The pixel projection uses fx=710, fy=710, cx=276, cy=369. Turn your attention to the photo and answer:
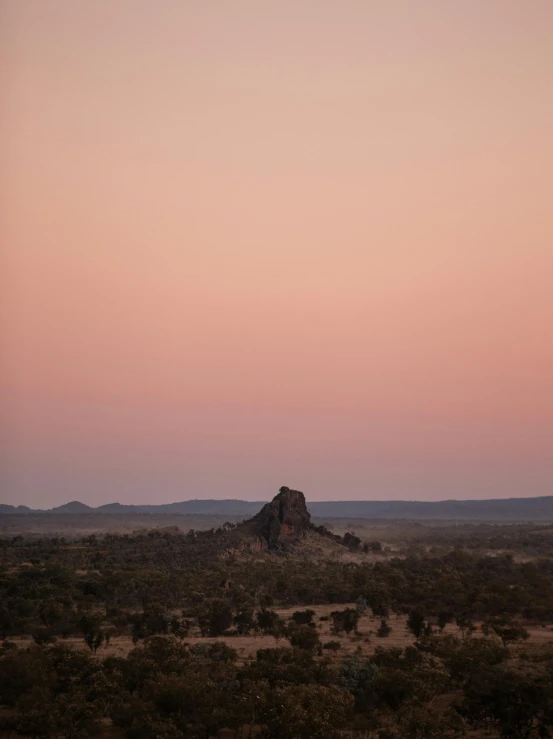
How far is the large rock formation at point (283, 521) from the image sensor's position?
151125 mm

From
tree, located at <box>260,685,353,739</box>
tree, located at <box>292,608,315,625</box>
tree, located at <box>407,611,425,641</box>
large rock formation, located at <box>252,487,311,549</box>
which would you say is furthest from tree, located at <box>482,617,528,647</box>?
large rock formation, located at <box>252,487,311,549</box>

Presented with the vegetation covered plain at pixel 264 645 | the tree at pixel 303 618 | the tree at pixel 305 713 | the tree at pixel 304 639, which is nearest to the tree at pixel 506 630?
the vegetation covered plain at pixel 264 645

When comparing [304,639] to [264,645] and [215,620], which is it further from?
[215,620]

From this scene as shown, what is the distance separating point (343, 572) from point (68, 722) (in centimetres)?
8129

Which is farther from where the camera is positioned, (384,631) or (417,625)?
(384,631)

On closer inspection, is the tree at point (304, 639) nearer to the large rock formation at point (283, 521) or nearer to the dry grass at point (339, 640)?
the dry grass at point (339, 640)

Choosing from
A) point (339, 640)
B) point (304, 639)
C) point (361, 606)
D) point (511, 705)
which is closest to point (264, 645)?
point (304, 639)

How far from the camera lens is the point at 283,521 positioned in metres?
154

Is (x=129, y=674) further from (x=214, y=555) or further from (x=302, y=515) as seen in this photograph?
(x=302, y=515)

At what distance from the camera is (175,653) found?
50344 millimetres

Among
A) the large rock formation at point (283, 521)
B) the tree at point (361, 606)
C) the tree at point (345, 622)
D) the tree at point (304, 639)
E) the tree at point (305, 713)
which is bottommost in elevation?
the tree at point (361, 606)

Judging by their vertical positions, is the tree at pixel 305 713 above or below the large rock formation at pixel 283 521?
below

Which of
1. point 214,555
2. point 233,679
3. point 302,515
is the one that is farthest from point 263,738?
point 302,515

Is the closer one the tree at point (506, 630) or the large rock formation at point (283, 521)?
the tree at point (506, 630)
